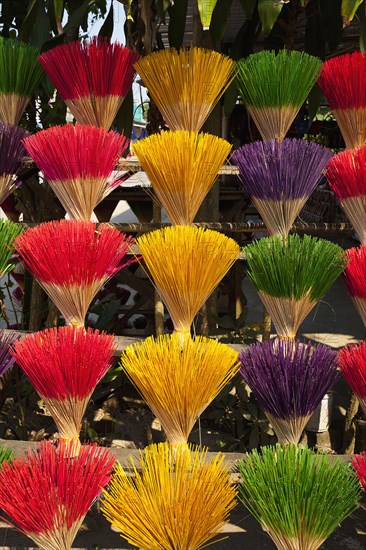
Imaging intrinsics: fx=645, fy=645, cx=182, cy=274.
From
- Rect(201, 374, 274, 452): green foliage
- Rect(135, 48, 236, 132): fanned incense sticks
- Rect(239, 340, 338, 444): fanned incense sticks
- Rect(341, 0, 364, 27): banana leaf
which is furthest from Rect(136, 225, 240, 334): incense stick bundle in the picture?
Rect(201, 374, 274, 452): green foliage

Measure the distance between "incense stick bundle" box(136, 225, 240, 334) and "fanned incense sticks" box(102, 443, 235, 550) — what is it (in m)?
0.33

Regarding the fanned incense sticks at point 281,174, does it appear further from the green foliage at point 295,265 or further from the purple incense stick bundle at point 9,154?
the purple incense stick bundle at point 9,154

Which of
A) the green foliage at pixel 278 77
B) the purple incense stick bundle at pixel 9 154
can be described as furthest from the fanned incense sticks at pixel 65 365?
the green foliage at pixel 278 77

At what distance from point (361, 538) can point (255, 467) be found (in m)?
0.82

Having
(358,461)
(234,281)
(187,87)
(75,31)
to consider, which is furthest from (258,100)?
(234,281)

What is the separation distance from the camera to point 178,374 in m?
1.14

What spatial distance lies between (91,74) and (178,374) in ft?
2.32

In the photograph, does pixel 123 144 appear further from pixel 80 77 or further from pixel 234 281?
pixel 234 281

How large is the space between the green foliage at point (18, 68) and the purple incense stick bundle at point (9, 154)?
105 mm

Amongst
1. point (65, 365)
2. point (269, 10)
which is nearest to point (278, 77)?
point (269, 10)

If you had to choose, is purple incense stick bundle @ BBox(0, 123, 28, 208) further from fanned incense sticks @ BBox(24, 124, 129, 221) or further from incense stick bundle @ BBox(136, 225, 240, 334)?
incense stick bundle @ BBox(136, 225, 240, 334)

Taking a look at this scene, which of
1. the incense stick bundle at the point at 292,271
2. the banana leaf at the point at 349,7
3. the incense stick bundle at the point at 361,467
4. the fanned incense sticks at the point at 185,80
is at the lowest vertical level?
the incense stick bundle at the point at 361,467

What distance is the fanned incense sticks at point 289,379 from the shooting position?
1159 mm

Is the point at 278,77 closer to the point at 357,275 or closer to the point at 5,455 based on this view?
the point at 357,275
